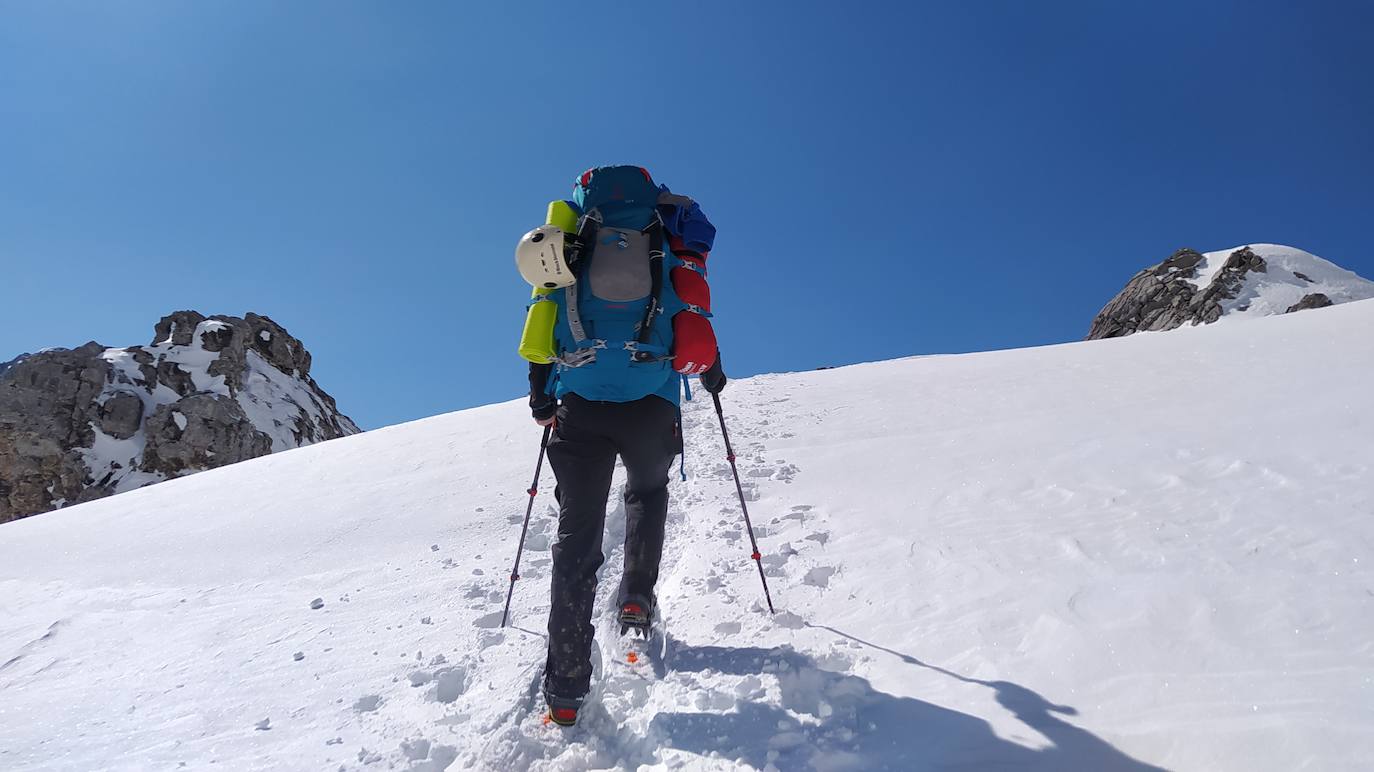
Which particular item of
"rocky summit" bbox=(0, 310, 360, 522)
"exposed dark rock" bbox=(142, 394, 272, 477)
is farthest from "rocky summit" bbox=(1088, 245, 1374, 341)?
"rocky summit" bbox=(0, 310, 360, 522)

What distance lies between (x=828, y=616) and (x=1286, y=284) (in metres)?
89.8

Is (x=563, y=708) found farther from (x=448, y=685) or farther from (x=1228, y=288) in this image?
(x=1228, y=288)

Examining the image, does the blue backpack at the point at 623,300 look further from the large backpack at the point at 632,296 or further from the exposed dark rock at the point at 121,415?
the exposed dark rock at the point at 121,415

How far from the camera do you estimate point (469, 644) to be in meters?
3.58

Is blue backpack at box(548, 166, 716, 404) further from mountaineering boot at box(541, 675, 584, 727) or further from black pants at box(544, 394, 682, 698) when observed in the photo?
mountaineering boot at box(541, 675, 584, 727)

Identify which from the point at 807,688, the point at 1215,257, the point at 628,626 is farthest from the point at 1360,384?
the point at 1215,257

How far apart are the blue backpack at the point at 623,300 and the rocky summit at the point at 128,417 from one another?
58.9 meters

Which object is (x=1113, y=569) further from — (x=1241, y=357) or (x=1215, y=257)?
(x=1215, y=257)

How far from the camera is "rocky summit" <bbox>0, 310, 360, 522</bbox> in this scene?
1890 inches

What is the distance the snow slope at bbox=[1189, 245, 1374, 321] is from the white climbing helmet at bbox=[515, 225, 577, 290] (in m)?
80.5

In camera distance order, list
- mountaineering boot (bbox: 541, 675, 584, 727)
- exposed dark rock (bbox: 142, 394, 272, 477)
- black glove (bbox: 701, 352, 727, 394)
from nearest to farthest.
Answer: mountaineering boot (bbox: 541, 675, 584, 727), black glove (bbox: 701, 352, 727, 394), exposed dark rock (bbox: 142, 394, 272, 477)

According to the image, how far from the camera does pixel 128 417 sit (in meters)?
51.9

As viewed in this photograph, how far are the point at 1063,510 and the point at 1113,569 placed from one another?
3.21ft

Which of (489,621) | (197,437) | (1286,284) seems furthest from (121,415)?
(1286,284)
